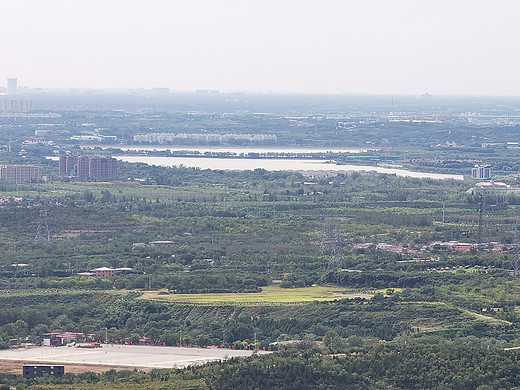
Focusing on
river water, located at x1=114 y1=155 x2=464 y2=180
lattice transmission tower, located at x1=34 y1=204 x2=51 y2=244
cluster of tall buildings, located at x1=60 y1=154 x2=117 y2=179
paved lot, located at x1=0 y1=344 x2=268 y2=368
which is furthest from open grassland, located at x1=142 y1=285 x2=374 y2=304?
river water, located at x1=114 y1=155 x2=464 y2=180

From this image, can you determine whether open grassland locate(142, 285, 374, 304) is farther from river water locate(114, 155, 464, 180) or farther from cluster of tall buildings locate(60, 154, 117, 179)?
river water locate(114, 155, 464, 180)

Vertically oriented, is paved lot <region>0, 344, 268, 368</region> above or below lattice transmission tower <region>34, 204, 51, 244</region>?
below

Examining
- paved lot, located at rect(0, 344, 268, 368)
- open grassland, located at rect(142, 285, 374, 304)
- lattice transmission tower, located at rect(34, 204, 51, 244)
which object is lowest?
paved lot, located at rect(0, 344, 268, 368)

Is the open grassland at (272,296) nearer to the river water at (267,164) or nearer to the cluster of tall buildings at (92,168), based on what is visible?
the cluster of tall buildings at (92,168)

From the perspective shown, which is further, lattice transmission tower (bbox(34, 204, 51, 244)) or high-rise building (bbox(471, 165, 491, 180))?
high-rise building (bbox(471, 165, 491, 180))

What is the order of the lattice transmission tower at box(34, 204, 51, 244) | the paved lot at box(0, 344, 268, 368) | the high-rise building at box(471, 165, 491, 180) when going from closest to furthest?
the paved lot at box(0, 344, 268, 368) < the lattice transmission tower at box(34, 204, 51, 244) < the high-rise building at box(471, 165, 491, 180)

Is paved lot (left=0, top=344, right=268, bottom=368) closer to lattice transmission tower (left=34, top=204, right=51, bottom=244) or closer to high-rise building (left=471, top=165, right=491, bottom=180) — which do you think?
lattice transmission tower (left=34, top=204, right=51, bottom=244)

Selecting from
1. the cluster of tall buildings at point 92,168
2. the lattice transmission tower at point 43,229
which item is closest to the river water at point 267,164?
the cluster of tall buildings at point 92,168

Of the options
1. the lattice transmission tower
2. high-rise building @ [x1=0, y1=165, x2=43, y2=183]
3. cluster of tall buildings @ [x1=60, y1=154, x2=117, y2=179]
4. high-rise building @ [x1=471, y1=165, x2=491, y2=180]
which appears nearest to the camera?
the lattice transmission tower
